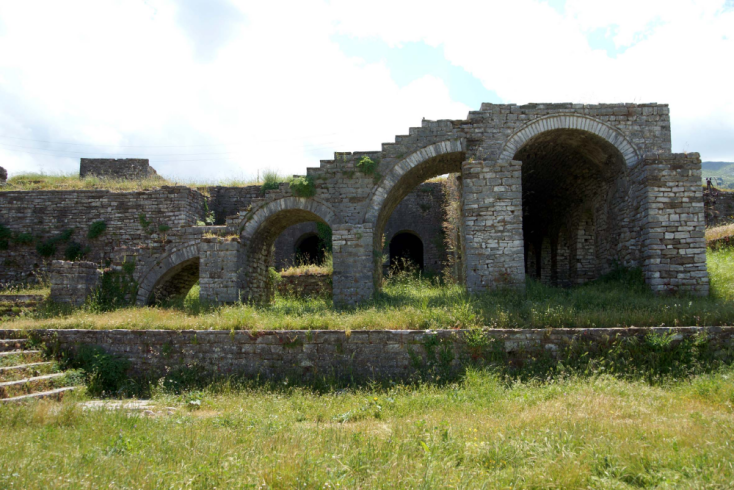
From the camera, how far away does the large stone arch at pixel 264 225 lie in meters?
10.9

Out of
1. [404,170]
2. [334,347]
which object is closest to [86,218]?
[404,170]

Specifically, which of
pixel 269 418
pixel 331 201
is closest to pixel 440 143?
pixel 331 201

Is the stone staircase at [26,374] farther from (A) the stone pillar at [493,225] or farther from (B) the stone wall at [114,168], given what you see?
(B) the stone wall at [114,168]

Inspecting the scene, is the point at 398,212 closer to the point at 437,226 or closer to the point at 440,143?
the point at 437,226

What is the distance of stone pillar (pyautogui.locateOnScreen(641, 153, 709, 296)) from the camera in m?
9.13

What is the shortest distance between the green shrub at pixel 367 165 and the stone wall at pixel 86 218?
731cm

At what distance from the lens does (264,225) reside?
1145cm

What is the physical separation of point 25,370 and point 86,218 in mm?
9650

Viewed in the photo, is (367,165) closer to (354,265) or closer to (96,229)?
(354,265)

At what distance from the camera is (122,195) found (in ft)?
50.8

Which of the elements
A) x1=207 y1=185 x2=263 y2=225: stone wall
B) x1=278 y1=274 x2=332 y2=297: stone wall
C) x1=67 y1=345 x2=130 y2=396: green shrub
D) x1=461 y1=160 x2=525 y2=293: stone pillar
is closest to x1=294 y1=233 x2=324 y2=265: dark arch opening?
x1=207 y1=185 x2=263 y2=225: stone wall

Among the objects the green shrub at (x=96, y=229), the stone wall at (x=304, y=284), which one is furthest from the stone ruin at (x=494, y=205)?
the green shrub at (x=96, y=229)

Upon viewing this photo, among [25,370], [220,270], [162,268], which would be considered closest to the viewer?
[25,370]

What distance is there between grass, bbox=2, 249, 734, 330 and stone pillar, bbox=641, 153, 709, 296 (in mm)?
380
